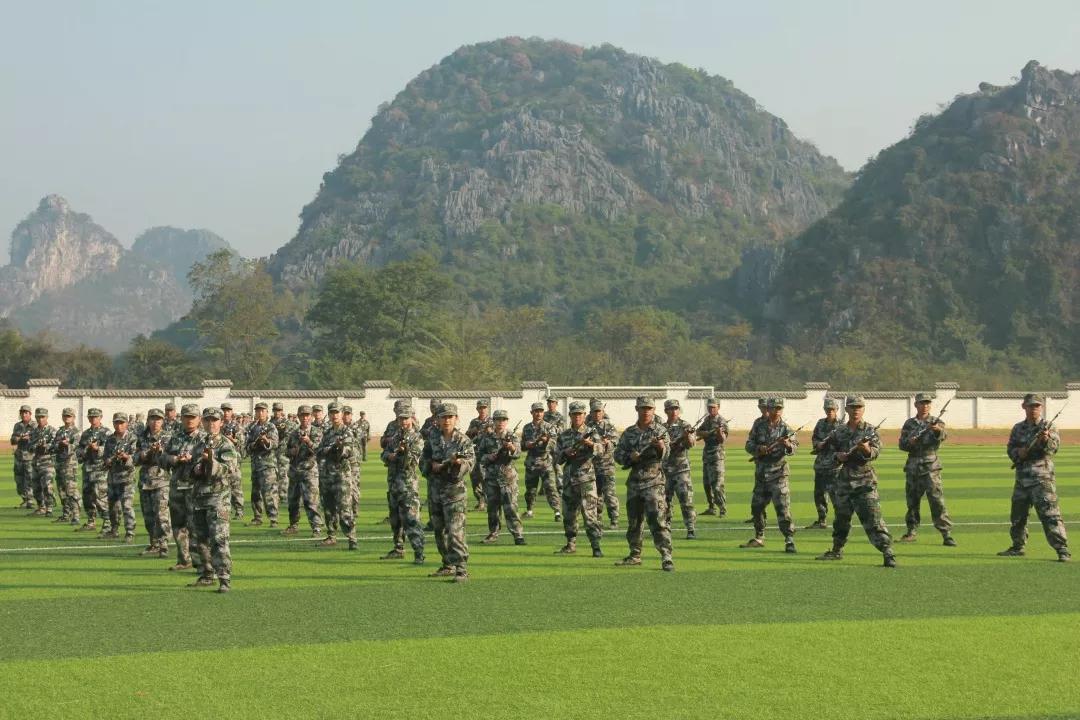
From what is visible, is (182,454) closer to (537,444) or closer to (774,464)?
(537,444)

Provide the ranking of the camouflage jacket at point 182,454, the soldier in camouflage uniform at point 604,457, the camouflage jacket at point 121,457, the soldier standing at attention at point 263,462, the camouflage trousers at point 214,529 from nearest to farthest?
the camouflage trousers at point 214,529 < the camouflage jacket at point 182,454 < the soldier in camouflage uniform at point 604,457 < the camouflage jacket at point 121,457 < the soldier standing at attention at point 263,462

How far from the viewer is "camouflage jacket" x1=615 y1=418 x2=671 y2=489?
44.0ft

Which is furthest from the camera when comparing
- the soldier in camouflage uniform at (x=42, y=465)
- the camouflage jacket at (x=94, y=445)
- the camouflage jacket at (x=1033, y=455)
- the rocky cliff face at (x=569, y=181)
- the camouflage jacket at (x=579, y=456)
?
the rocky cliff face at (x=569, y=181)

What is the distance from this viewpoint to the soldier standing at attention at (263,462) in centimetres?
1783

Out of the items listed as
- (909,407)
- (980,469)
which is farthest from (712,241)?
(980,469)

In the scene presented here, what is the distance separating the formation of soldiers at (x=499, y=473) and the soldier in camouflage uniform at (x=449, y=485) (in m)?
0.01

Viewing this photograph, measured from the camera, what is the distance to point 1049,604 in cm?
1108

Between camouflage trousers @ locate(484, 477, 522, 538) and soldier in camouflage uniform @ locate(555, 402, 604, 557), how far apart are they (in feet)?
3.61

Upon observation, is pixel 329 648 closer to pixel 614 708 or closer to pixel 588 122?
pixel 614 708

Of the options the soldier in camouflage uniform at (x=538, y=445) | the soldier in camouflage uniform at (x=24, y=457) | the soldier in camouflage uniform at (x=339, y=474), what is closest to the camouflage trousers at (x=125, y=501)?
the soldier in camouflage uniform at (x=339, y=474)

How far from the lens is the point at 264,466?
1880 cm

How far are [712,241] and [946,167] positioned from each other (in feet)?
135

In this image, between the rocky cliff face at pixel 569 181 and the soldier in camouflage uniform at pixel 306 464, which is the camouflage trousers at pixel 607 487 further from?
the rocky cliff face at pixel 569 181

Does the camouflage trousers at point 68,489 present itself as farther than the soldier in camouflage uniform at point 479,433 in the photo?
Yes
